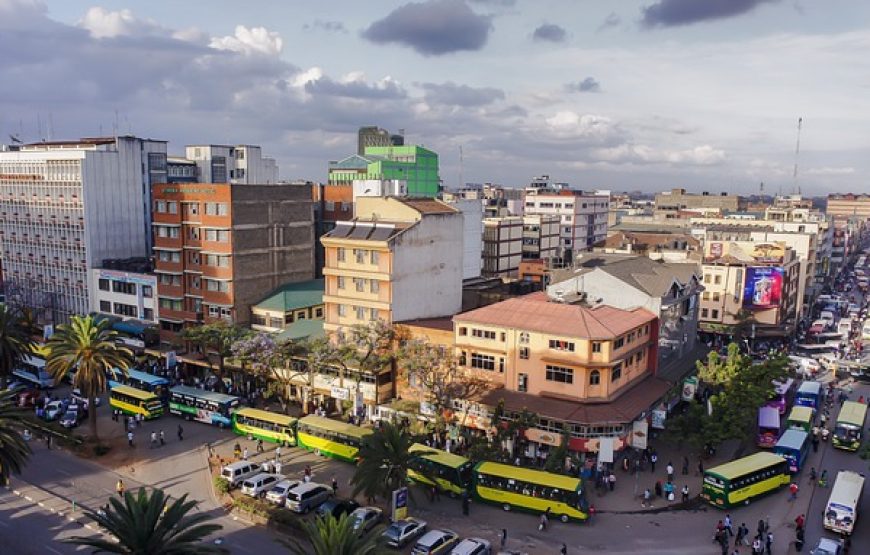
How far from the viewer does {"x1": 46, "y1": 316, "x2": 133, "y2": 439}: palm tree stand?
55.4 m

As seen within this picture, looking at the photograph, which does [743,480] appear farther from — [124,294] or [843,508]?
[124,294]

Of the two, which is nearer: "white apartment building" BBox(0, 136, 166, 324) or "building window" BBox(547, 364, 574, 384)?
"building window" BBox(547, 364, 574, 384)

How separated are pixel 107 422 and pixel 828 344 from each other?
9568 centimetres

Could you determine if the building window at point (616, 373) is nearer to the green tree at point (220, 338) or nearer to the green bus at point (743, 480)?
the green bus at point (743, 480)

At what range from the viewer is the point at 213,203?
75875 millimetres

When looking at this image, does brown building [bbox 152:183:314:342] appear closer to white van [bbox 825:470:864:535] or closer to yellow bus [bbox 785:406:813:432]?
yellow bus [bbox 785:406:813:432]

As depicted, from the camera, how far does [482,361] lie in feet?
192

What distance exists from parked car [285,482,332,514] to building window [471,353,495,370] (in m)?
18.0

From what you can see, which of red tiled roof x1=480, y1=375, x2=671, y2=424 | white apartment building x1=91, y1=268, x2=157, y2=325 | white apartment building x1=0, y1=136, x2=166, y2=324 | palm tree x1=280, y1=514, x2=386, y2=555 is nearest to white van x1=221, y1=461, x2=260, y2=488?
red tiled roof x1=480, y1=375, x2=671, y2=424

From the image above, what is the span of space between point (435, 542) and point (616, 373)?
23205 millimetres

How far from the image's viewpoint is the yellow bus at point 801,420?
58.2m

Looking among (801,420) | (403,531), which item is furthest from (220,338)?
(801,420)

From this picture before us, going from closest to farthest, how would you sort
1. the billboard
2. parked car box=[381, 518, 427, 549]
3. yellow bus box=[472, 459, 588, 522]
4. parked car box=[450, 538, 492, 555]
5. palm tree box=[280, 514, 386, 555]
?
1. palm tree box=[280, 514, 386, 555]
2. parked car box=[450, 538, 492, 555]
3. parked car box=[381, 518, 427, 549]
4. yellow bus box=[472, 459, 588, 522]
5. the billboard

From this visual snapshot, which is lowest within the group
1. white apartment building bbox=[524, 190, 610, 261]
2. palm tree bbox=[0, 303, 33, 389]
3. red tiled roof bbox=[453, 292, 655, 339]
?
palm tree bbox=[0, 303, 33, 389]
